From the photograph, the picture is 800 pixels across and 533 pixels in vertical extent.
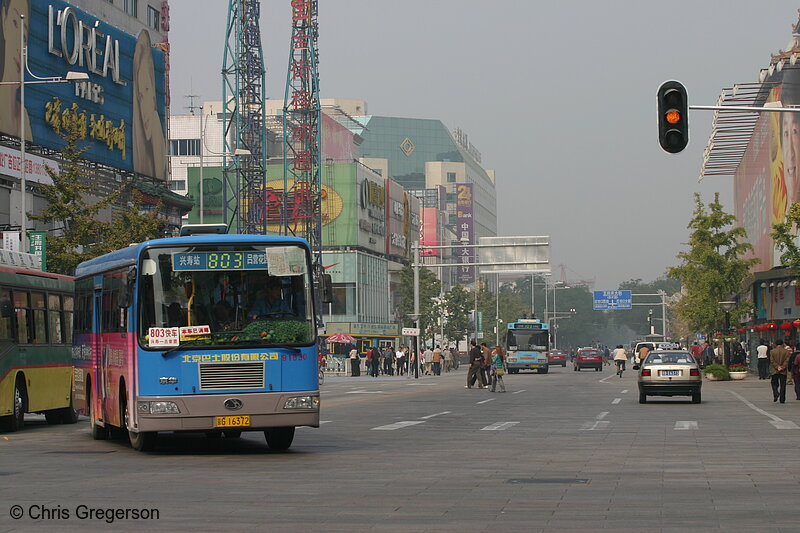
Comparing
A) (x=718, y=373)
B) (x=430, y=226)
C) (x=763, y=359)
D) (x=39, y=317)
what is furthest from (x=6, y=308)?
(x=430, y=226)

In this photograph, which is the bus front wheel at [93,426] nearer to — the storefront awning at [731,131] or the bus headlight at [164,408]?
the bus headlight at [164,408]

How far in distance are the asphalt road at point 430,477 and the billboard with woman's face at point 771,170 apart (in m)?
30.0

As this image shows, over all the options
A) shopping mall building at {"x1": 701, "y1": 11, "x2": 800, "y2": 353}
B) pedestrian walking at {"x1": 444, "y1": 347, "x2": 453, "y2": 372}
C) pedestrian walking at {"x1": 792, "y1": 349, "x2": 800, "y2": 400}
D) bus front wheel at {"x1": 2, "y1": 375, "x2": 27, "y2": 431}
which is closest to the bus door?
bus front wheel at {"x1": 2, "y1": 375, "x2": 27, "y2": 431}

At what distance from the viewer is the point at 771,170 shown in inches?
2522

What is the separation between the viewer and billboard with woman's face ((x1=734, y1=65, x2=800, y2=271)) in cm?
5550

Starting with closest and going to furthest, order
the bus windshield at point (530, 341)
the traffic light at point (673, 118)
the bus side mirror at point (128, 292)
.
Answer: the bus side mirror at point (128, 292)
the traffic light at point (673, 118)
the bus windshield at point (530, 341)

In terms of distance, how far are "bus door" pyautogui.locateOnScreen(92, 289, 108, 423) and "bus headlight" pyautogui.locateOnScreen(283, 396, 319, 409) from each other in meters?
3.99

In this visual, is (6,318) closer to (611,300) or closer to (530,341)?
(530,341)

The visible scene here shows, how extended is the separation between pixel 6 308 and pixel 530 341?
57.7 m

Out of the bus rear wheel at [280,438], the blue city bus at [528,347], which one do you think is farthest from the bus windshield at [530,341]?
the bus rear wheel at [280,438]

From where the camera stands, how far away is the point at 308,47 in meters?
100

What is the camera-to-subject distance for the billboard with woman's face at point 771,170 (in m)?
55.5

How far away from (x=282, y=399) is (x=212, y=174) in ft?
343

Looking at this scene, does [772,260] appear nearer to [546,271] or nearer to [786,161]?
[786,161]
